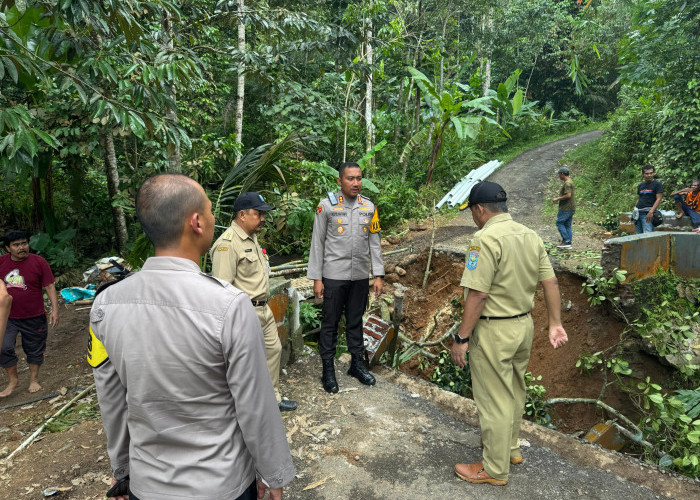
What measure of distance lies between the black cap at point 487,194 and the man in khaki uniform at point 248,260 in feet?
4.85

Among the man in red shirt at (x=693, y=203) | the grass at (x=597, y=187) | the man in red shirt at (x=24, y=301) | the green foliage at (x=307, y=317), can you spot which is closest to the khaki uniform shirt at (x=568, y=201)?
the man in red shirt at (x=693, y=203)

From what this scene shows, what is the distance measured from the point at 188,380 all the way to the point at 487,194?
213 centimetres

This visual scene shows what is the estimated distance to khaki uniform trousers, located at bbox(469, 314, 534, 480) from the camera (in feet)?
8.95

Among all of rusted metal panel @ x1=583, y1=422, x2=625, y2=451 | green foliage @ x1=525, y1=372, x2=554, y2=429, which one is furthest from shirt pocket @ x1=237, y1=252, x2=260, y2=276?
rusted metal panel @ x1=583, y1=422, x2=625, y2=451

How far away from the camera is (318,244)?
3982 millimetres

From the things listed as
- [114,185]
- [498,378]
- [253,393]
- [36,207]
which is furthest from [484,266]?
[36,207]

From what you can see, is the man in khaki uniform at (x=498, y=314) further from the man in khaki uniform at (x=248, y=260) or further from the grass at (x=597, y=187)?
the grass at (x=597, y=187)

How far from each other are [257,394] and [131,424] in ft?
1.46

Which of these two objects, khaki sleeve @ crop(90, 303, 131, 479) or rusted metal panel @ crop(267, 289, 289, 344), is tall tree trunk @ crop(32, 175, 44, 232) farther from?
khaki sleeve @ crop(90, 303, 131, 479)

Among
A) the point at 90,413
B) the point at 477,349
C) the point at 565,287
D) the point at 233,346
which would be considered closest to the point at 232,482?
the point at 233,346

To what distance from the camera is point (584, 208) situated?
12.6 meters

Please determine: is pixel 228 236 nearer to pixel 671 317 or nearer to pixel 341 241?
pixel 341 241

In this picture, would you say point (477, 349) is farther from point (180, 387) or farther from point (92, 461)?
point (92, 461)

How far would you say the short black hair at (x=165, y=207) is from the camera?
143 centimetres
